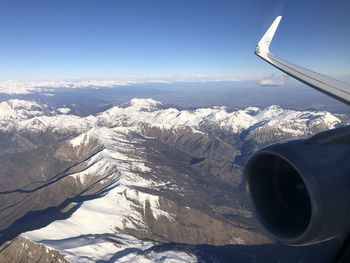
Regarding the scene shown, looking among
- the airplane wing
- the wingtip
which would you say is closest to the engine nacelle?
the airplane wing

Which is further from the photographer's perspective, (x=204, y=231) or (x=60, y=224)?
(x=204, y=231)

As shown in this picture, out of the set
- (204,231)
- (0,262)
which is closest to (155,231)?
(204,231)

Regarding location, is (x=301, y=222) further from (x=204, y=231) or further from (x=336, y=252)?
(x=204, y=231)

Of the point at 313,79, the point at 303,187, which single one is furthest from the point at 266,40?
the point at 303,187

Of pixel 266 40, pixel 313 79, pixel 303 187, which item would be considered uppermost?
pixel 266 40

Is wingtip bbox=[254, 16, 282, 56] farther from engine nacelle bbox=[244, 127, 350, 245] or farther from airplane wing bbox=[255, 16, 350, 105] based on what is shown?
engine nacelle bbox=[244, 127, 350, 245]

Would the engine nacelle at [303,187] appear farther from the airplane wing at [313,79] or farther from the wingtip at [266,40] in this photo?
the wingtip at [266,40]

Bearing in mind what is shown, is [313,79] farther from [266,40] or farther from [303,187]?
[303,187]

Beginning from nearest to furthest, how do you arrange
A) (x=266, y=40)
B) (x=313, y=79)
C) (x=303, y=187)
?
1. (x=303, y=187)
2. (x=313, y=79)
3. (x=266, y=40)
